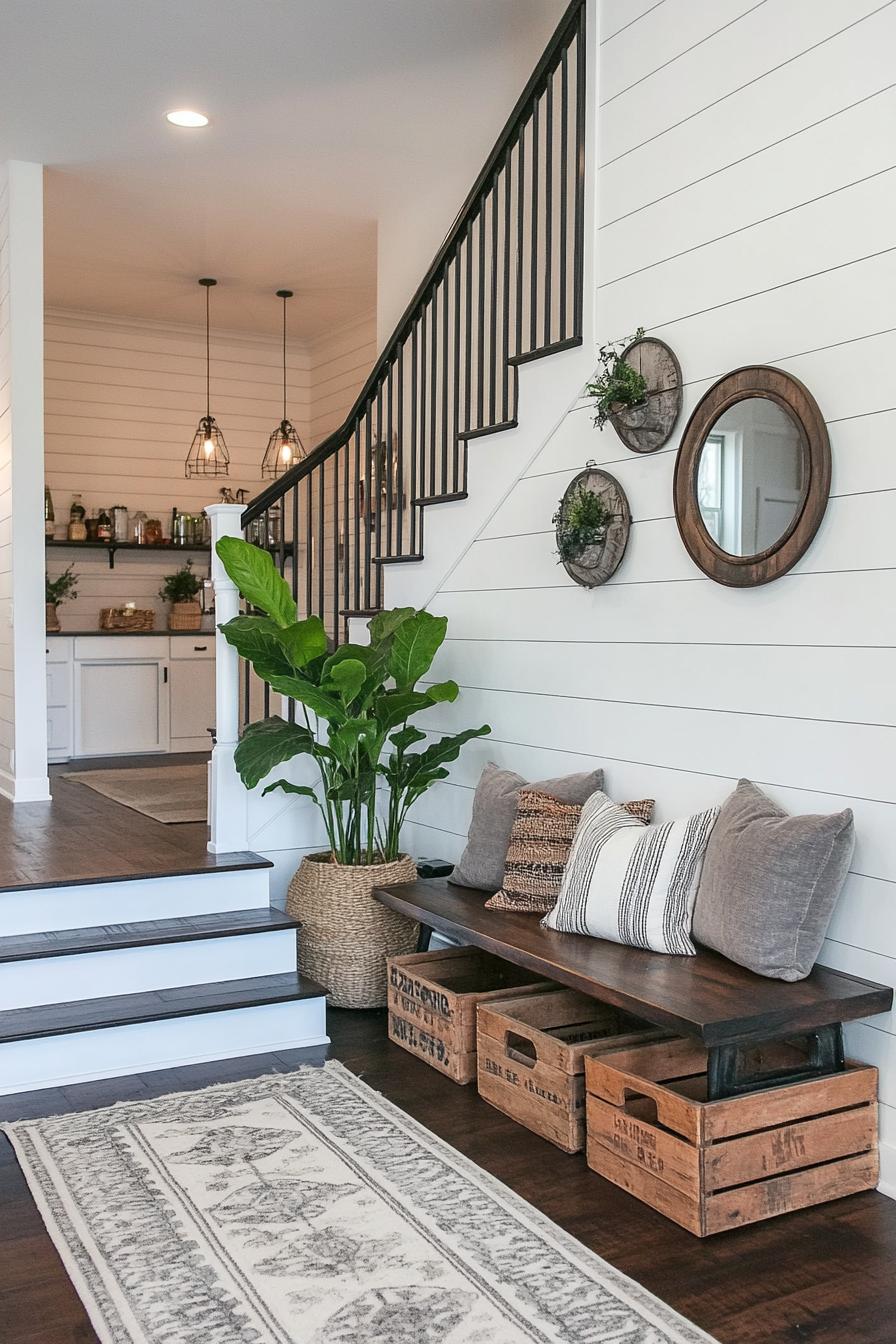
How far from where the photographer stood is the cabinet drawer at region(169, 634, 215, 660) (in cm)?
804

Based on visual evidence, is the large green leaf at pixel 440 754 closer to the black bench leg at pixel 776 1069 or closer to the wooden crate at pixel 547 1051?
the wooden crate at pixel 547 1051

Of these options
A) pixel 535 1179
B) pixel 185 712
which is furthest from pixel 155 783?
pixel 535 1179

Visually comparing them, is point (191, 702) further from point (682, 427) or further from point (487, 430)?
point (682, 427)

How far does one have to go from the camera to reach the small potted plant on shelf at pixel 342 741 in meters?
3.87

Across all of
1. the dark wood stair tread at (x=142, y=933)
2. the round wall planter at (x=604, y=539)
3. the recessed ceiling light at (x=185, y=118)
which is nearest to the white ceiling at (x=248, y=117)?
the recessed ceiling light at (x=185, y=118)

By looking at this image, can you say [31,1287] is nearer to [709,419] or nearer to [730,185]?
[709,419]

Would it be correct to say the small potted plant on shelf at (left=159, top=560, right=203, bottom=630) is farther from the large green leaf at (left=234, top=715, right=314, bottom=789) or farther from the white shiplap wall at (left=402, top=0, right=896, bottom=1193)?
the white shiplap wall at (left=402, top=0, right=896, bottom=1193)

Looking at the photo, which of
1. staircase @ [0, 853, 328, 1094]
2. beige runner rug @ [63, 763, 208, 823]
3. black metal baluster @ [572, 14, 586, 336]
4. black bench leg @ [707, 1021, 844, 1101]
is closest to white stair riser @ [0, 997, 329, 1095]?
staircase @ [0, 853, 328, 1094]

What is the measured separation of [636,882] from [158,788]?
3.74 m

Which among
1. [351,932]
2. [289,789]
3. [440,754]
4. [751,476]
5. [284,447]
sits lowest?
[351,932]

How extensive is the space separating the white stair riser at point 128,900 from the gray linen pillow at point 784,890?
1818 millimetres

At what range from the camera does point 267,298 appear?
7.87m

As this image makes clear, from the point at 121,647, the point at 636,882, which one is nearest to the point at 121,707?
the point at 121,647

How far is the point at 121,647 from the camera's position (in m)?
7.84
